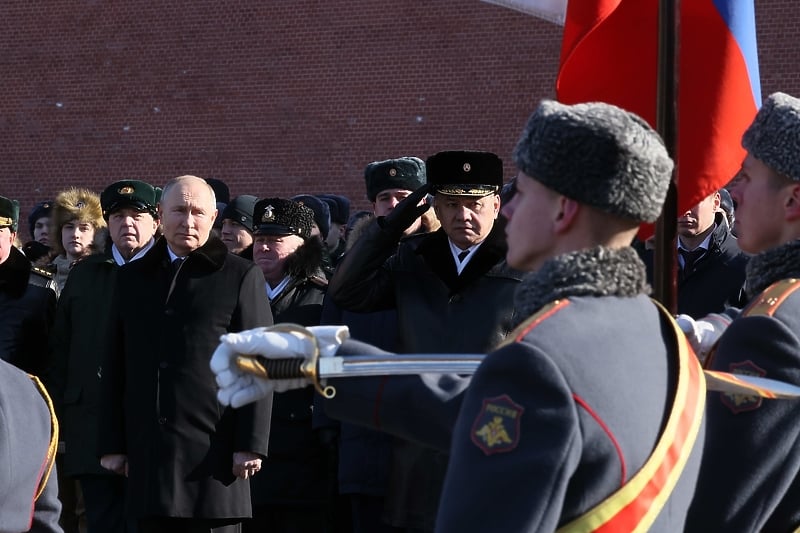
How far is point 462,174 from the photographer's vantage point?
519cm

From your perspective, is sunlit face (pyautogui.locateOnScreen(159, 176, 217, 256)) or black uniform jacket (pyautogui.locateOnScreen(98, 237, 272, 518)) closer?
black uniform jacket (pyautogui.locateOnScreen(98, 237, 272, 518))

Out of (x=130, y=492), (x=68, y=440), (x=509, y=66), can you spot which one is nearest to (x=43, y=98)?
(x=509, y=66)

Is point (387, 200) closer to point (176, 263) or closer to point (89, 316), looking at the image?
point (176, 263)

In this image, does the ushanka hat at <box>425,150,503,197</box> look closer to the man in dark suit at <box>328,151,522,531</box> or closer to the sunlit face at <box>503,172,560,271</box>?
the man in dark suit at <box>328,151,522,531</box>

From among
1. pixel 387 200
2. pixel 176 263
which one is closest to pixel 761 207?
pixel 176 263

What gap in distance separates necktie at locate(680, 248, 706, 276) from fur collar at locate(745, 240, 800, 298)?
2.79 m

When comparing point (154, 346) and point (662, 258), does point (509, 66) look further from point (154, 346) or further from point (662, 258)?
point (662, 258)

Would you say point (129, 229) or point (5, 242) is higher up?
point (129, 229)

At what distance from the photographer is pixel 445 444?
2.47 metres

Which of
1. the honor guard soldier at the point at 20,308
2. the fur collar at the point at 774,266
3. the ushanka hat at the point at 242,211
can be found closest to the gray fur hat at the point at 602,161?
the fur collar at the point at 774,266

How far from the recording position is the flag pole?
3.61 m

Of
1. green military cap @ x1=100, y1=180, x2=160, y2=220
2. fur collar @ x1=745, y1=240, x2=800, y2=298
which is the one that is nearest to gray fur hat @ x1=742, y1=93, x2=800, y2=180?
fur collar @ x1=745, y1=240, x2=800, y2=298

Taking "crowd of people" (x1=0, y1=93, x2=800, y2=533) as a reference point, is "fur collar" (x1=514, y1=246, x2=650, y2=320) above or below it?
above

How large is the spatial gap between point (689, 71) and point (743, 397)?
2365 mm
